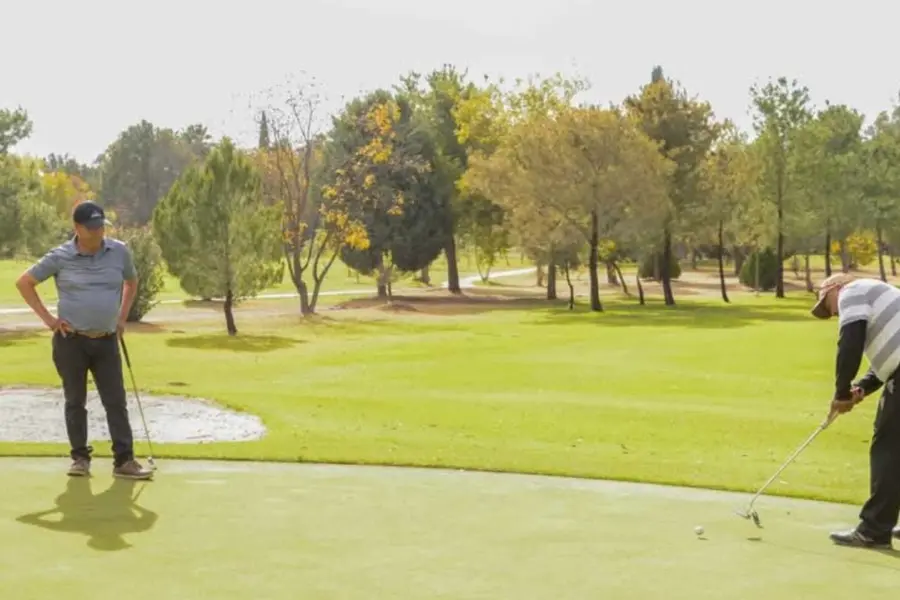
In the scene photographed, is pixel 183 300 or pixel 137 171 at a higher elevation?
pixel 137 171

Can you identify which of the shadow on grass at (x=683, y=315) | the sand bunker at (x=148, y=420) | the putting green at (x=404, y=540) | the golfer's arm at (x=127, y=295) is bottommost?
the shadow on grass at (x=683, y=315)

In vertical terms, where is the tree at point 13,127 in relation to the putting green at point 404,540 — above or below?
above

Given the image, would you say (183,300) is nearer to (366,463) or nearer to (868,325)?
(366,463)

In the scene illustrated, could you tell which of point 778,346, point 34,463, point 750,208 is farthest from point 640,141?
point 34,463

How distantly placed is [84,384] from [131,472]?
3.11ft

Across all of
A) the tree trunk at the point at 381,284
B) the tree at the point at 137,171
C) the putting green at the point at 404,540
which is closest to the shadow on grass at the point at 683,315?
the tree trunk at the point at 381,284

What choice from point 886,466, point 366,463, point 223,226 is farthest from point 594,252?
point 886,466

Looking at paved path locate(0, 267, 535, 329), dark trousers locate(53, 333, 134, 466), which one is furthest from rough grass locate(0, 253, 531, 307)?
dark trousers locate(53, 333, 134, 466)

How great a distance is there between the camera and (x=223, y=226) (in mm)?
38875

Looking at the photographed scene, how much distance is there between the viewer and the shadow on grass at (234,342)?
1405 inches

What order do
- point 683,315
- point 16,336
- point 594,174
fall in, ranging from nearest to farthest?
point 16,336 → point 683,315 → point 594,174

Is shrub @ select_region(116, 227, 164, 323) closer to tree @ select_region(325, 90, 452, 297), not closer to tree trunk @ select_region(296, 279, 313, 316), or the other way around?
tree trunk @ select_region(296, 279, 313, 316)

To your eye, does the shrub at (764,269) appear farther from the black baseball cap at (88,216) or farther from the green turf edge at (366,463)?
the black baseball cap at (88,216)

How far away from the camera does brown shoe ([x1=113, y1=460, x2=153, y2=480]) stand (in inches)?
370
